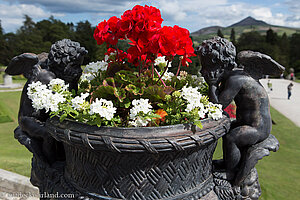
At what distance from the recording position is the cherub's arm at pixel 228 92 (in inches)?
84.0

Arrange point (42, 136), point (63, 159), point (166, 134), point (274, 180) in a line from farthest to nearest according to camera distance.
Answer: point (274, 180) < point (63, 159) < point (42, 136) < point (166, 134)

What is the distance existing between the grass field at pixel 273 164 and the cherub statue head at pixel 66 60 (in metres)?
3.00

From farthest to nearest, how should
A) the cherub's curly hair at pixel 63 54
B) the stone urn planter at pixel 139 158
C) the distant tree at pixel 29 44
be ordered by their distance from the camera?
the distant tree at pixel 29 44 < the cherub's curly hair at pixel 63 54 < the stone urn planter at pixel 139 158

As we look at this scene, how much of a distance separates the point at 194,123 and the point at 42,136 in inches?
60.2

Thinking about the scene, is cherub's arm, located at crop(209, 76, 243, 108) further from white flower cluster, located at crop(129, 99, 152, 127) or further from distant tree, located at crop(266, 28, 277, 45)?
distant tree, located at crop(266, 28, 277, 45)

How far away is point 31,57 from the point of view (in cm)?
256

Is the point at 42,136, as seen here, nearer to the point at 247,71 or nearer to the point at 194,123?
the point at 194,123

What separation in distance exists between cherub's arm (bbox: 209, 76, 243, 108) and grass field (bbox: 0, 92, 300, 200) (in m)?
2.34

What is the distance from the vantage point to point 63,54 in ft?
7.64

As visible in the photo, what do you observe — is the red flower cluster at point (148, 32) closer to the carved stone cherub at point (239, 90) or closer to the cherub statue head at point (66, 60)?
the carved stone cherub at point (239, 90)

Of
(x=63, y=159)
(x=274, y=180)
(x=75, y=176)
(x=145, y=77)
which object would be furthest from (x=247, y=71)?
(x=274, y=180)

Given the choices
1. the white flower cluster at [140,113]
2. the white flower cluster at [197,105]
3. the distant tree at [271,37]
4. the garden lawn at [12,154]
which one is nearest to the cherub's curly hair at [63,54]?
the white flower cluster at [140,113]

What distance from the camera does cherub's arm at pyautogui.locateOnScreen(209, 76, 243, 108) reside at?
2.13 metres

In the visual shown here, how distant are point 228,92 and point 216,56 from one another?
12.9 inches
